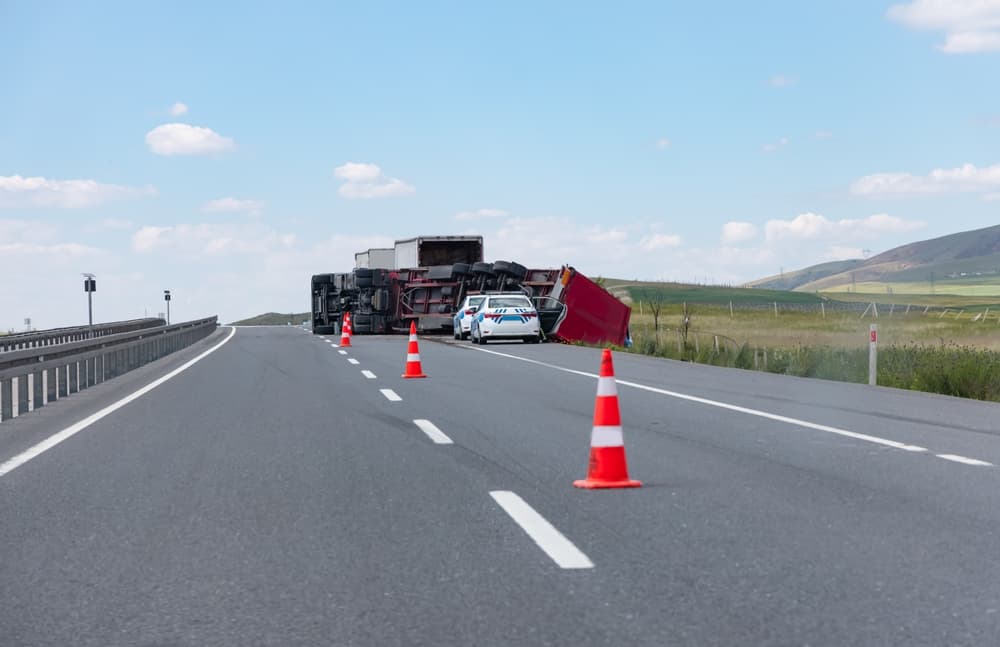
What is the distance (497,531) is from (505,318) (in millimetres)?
26503

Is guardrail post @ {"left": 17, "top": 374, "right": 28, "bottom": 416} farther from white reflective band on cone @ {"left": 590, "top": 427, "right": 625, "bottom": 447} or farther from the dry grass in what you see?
the dry grass

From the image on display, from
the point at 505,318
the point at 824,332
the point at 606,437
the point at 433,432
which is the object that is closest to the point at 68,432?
the point at 433,432

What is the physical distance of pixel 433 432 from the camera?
11.3 meters

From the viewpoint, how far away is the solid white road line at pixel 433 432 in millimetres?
10591

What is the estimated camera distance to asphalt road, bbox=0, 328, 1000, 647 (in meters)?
4.70

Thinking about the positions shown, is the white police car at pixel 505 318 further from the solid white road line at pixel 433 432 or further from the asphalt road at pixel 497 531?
the solid white road line at pixel 433 432

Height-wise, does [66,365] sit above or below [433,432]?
above

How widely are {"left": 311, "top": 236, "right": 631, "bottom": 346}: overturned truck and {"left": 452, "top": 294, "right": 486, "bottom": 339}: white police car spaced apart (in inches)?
59.0

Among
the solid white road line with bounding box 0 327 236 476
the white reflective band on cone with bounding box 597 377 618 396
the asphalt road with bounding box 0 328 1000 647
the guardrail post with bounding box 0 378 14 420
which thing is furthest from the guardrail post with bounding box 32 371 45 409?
the white reflective band on cone with bounding box 597 377 618 396

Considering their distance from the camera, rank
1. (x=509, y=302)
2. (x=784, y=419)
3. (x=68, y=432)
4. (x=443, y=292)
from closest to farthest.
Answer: (x=68, y=432) → (x=784, y=419) → (x=509, y=302) → (x=443, y=292)

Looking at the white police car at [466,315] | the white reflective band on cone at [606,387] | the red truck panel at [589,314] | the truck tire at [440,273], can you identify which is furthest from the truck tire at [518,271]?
the white reflective band on cone at [606,387]

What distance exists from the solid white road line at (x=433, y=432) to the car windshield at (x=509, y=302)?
822 inches

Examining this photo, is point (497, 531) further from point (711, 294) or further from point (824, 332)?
point (711, 294)

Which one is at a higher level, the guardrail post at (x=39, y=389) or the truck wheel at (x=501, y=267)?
the truck wheel at (x=501, y=267)
